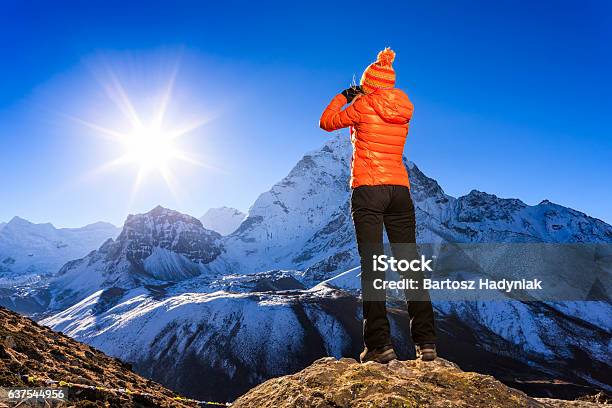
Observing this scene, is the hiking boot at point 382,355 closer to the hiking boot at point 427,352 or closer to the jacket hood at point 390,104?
the hiking boot at point 427,352

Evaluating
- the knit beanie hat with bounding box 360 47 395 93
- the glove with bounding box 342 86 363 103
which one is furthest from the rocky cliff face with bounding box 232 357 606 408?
the knit beanie hat with bounding box 360 47 395 93

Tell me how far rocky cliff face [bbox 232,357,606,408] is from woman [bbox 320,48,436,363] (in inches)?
30.1

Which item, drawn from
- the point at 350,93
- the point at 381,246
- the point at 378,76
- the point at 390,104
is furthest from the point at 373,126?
the point at 381,246

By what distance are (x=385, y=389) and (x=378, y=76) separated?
4.43 meters

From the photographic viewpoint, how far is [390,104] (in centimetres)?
638

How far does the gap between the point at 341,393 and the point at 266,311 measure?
176 metres

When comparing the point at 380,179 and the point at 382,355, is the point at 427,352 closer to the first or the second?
the point at 382,355

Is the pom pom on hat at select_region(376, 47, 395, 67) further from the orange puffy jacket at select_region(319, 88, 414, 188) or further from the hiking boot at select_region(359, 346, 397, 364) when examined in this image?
the hiking boot at select_region(359, 346, 397, 364)

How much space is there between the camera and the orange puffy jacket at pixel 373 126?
6.32 metres

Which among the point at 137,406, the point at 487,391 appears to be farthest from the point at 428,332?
the point at 137,406

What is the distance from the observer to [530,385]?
145m

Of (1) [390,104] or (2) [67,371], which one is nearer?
(1) [390,104]

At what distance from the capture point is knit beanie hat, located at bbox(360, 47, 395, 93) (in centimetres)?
643

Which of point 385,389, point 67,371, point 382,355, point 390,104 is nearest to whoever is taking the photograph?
point 385,389
